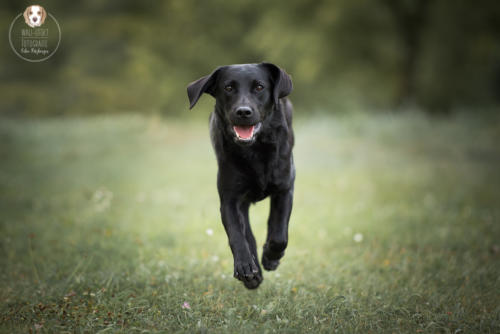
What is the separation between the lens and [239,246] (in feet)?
10.6

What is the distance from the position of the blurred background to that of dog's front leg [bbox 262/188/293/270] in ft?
48.9

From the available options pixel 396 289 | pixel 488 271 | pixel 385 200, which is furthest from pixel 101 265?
pixel 385 200

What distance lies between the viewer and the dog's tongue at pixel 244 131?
10.4 ft

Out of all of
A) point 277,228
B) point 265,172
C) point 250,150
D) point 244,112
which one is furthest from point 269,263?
point 244,112

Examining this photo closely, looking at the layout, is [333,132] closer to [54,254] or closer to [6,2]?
[54,254]

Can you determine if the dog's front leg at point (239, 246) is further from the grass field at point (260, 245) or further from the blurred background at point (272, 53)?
the blurred background at point (272, 53)

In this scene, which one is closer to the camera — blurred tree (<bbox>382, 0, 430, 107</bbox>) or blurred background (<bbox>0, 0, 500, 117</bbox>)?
blurred tree (<bbox>382, 0, 430, 107</bbox>)

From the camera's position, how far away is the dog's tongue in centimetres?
317

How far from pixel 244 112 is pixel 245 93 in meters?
0.22

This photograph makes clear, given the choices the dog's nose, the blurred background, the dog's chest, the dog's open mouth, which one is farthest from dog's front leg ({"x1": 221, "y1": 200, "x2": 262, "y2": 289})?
the blurred background

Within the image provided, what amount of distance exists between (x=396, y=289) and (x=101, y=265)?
2844mm

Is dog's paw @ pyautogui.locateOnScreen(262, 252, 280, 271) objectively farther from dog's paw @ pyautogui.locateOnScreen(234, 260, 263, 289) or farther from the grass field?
dog's paw @ pyautogui.locateOnScreen(234, 260, 263, 289)

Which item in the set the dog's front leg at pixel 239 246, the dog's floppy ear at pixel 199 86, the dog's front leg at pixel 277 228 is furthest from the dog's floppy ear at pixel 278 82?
the dog's front leg at pixel 239 246

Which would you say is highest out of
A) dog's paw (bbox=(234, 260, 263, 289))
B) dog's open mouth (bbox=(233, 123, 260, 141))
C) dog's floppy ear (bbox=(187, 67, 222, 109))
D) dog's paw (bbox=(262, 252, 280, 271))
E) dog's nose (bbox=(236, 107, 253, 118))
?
dog's floppy ear (bbox=(187, 67, 222, 109))
